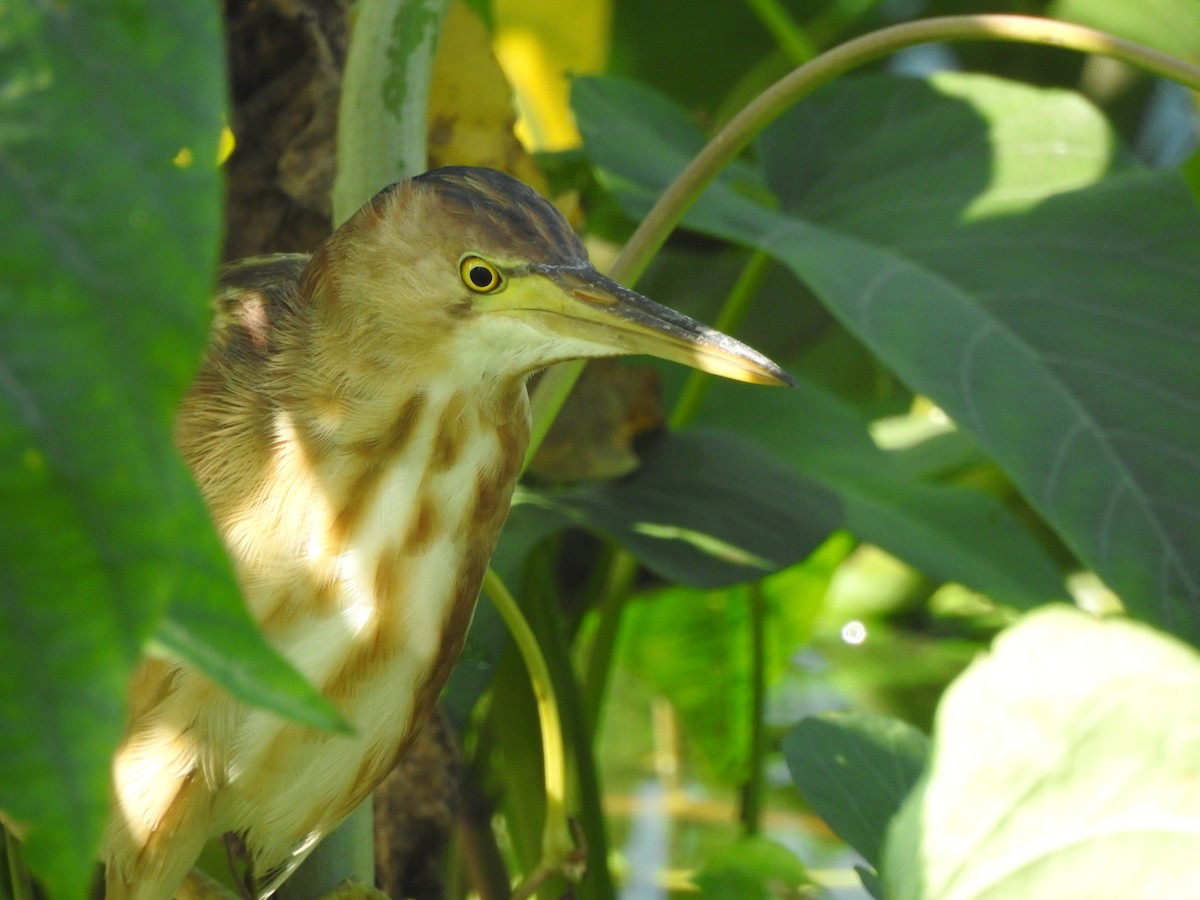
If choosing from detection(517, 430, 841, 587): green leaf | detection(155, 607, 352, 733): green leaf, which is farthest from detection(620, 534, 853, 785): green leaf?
detection(155, 607, 352, 733): green leaf

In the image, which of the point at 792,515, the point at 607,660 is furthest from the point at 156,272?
the point at 607,660

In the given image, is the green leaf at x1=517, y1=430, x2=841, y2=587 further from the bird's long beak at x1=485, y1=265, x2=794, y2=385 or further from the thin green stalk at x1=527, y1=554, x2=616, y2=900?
the bird's long beak at x1=485, y1=265, x2=794, y2=385

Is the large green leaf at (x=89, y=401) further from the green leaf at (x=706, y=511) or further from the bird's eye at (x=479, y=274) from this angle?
the green leaf at (x=706, y=511)

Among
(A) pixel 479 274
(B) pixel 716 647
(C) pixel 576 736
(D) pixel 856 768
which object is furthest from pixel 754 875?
(B) pixel 716 647

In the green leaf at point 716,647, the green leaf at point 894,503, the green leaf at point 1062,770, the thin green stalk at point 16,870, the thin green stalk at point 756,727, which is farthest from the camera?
the green leaf at point 716,647

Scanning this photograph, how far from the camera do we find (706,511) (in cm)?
93

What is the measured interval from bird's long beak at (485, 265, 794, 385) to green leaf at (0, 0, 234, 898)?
28cm

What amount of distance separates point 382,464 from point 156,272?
0.34 metres

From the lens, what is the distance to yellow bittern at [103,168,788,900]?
0.55m

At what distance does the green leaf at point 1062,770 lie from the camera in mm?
462

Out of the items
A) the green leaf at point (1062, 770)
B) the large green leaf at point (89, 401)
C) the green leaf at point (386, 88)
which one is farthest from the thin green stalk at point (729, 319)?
the large green leaf at point (89, 401)

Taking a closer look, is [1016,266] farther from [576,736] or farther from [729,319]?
[576,736]

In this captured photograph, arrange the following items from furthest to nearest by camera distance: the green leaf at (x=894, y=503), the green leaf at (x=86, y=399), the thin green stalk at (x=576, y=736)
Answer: the green leaf at (x=894, y=503), the thin green stalk at (x=576, y=736), the green leaf at (x=86, y=399)

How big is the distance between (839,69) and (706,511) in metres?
0.35
